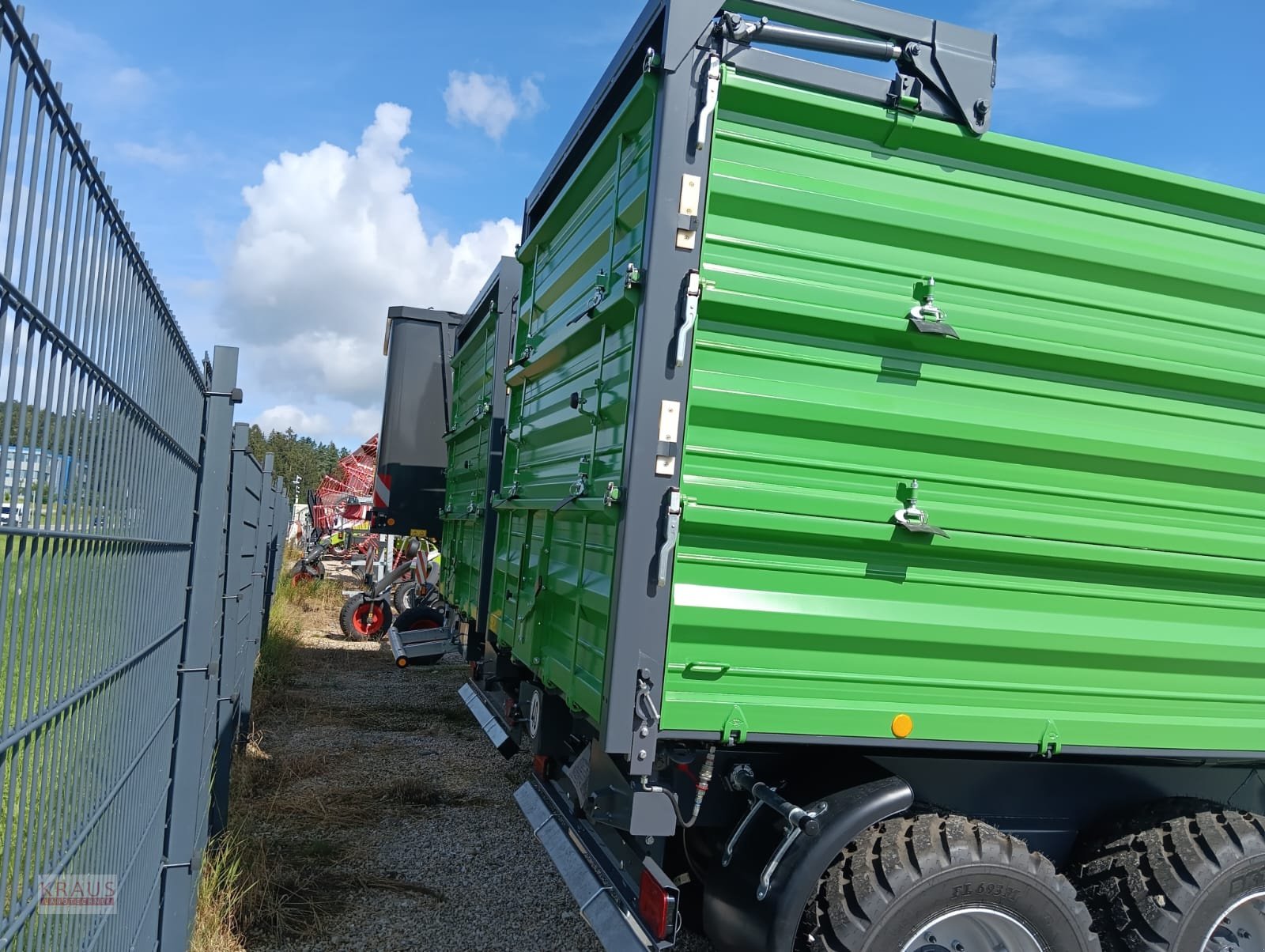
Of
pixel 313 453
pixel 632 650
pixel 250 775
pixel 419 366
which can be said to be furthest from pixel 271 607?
pixel 313 453

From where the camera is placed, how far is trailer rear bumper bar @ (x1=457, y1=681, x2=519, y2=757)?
4848 mm

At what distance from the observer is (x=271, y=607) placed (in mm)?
11633

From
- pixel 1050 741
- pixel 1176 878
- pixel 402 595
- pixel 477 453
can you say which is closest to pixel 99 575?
pixel 1050 741

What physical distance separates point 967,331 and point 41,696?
2743 mm

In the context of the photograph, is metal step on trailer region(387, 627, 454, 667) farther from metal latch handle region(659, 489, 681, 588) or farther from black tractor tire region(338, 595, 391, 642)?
metal latch handle region(659, 489, 681, 588)

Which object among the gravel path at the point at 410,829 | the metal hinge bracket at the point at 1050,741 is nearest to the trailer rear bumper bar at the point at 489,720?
the gravel path at the point at 410,829

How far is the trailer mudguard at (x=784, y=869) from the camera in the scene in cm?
279

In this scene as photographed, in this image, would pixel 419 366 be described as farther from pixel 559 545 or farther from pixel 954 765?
pixel 954 765

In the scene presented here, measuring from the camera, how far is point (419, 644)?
7578mm

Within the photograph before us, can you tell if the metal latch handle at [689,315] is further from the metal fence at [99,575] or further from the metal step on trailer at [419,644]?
the metal step on trailer at [419,644]

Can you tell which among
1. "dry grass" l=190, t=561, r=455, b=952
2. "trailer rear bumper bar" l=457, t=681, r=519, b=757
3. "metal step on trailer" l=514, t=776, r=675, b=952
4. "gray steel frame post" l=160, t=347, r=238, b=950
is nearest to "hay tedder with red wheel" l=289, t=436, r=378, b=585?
"dry grass" l=190, t=561, r=455, b=952

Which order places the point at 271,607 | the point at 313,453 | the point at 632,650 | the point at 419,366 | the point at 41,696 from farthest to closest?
1. the point at 313,453
2. the point at 271,607
3. the point at 419,366
4. the point at 632,650
5. the point at 41,696

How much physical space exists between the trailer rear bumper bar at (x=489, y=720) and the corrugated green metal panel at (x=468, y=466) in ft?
1.64

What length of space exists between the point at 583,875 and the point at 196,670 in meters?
1.52
